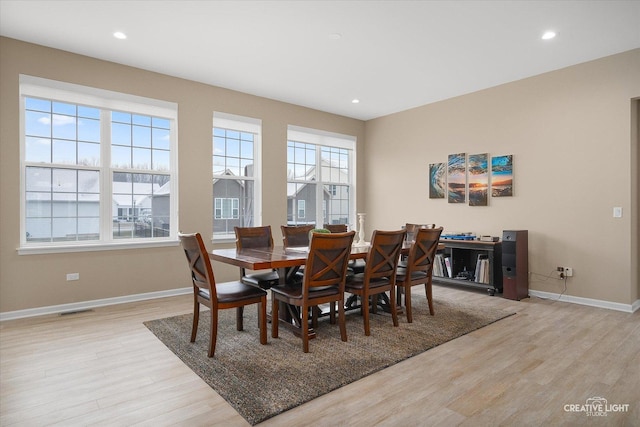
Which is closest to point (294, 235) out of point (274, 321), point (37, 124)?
point (274, 321)

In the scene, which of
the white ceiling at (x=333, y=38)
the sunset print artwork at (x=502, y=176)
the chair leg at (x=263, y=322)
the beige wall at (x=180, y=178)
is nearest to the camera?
the chair leg at (x=263, y=322)

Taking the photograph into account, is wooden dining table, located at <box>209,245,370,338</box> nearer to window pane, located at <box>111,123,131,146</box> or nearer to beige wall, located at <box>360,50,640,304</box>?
window pane, located at <box>111,123,131,146</box>

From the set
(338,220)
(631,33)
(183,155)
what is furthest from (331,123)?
(631,33)

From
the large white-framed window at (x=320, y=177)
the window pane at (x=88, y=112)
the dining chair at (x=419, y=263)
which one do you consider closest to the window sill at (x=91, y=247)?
the window pane at (x=88, y=112)

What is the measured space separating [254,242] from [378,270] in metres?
1.47

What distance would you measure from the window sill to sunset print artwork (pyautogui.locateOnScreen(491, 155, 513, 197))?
14.8 feet

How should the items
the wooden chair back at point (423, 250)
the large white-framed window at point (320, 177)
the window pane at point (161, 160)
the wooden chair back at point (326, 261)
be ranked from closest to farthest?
the wooden chair back at point (326, 261) < the wooden chair back at point (423, 250) < the window pane at point (161, 160) < the large white-framed window at point (320, 177)

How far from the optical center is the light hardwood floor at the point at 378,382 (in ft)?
6.48

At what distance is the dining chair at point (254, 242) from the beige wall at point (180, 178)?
1389 mm

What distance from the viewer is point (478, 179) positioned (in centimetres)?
542

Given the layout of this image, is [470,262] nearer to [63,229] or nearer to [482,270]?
[482,270]

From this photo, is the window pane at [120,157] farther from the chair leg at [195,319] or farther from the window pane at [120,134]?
the chair leg at [195,319]

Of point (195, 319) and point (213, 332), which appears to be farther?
point (195, 319)

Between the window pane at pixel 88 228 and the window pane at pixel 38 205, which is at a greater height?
the window pane at pixel 38 205
